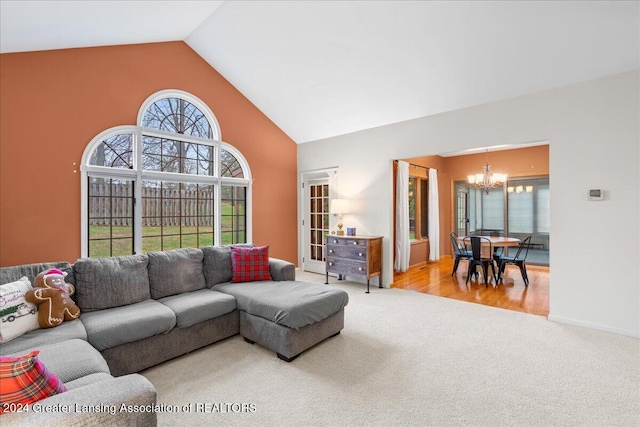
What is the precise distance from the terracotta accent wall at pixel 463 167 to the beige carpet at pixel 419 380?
3945mm

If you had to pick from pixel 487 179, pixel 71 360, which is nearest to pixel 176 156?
pixel 71 360

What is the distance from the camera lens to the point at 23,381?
114cm

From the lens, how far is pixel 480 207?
7898 millimetres

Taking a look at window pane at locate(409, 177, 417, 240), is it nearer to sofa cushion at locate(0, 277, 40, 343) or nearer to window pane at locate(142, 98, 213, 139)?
window pane at locate(142, 98, 213, 139)

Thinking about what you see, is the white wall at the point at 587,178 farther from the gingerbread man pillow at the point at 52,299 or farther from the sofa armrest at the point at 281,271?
the gingerbread man pillow at the point at 52,299

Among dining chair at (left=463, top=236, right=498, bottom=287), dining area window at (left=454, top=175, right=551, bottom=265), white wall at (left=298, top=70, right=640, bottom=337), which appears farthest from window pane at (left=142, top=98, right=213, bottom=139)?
dining area window at (left=454, top=175, right=551, bottom=265)

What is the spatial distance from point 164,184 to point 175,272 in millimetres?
1957

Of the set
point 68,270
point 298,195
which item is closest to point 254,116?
point 298,195

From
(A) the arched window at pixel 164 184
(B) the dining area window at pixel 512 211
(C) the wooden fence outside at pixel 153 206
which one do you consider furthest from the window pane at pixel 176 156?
(B) the dining area window at pixel 512 211

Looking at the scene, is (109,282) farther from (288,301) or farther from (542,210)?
(542,210)

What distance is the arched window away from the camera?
4.12m

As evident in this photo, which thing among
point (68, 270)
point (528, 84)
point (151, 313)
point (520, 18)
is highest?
point (520, 18)

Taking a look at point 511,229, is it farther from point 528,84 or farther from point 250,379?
point 250,379

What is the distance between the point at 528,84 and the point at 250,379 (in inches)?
169
